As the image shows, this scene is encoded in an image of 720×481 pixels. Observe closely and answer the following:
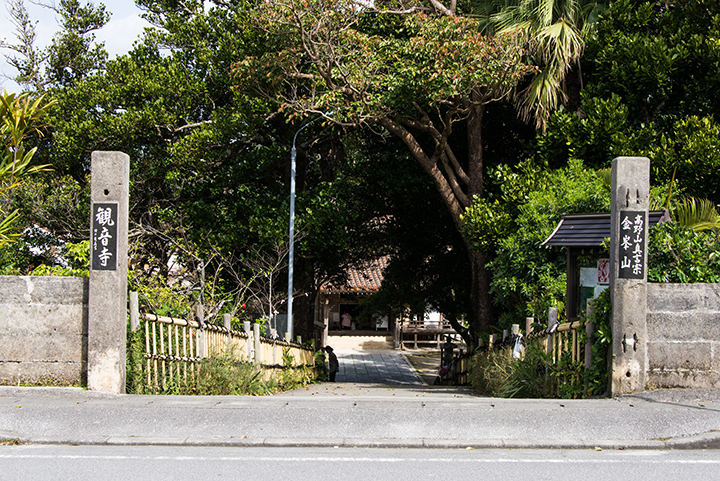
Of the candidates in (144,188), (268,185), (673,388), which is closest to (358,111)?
(268,185)

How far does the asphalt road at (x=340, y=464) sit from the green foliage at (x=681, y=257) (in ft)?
10.3

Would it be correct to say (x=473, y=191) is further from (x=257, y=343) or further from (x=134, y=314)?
(x=134, y=314)

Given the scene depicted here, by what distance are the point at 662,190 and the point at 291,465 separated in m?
10.8

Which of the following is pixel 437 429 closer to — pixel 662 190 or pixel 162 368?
pixel 162 368

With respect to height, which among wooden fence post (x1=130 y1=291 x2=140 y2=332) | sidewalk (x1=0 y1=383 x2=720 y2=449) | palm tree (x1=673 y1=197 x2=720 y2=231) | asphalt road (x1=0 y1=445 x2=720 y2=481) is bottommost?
asphalt road (x1=0 y1=445 x2=720 y2=481)

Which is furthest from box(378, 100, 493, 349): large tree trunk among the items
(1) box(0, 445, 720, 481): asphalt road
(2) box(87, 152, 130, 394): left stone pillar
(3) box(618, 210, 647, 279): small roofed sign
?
(1) box(0, 445, 720, 481): asphalt road

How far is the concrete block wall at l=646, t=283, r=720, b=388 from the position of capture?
862 cm

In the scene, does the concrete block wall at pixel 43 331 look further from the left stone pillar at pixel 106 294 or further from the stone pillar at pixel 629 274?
the stone pillar at pixel 629 274

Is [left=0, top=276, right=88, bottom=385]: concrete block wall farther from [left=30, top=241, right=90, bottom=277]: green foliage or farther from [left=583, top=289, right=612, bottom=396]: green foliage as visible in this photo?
[left=583, top=289, right=612, bottom=396]: green foliage

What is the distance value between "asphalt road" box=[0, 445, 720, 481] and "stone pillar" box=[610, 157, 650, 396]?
2195 millimetres

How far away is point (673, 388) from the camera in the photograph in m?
8.57

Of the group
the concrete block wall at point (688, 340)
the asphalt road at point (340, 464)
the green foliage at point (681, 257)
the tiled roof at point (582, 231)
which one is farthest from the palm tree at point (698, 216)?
the asphalt road at point (340, 464)

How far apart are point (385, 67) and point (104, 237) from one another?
843 centimetres

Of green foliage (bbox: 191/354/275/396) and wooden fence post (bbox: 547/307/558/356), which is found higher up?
wooden fence post (bbox: 547/307/558/356)
